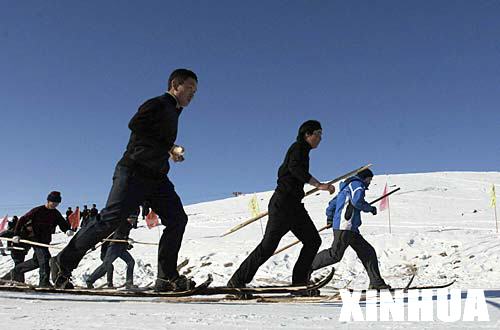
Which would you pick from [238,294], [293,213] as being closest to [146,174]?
[238,294]

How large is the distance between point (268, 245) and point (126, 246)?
4972 millimetres

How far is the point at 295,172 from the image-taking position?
527 cm

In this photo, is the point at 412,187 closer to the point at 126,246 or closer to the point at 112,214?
the point at 126,246

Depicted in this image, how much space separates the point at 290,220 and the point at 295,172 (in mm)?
521

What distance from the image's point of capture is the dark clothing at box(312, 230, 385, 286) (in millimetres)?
5996

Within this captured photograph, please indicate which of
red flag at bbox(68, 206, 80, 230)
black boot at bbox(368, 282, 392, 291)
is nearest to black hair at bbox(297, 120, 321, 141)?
black boot at bbox(368, 282, 392, 291)

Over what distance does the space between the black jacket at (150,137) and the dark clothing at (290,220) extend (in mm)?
1486

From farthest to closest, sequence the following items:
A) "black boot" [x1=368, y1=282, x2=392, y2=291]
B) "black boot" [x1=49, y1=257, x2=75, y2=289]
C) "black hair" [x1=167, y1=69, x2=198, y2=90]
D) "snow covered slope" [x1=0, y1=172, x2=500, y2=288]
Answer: "snow covered slope" [x1=0, y1=172, x2=500, y2=288], "black boot" [x1=368, y1=282, x2=392, y2=291], "black hair" [x1=167, y1=69, x2=198, y2=90], "black boot" [x1=49, y1=257, x2=75, y2=289]

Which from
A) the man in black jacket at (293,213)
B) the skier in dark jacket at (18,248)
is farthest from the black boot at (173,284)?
the skier in dark jacket at (18,248)

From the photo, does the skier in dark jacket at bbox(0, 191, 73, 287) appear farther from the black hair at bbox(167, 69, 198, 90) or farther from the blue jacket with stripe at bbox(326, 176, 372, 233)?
the blue jacket with stripe at bbox(326, 176, 372, 233)

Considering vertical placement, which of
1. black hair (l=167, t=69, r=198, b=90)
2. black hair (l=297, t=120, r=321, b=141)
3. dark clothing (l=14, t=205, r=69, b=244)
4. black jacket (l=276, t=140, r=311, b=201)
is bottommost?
dark clothing (l=14, t=205, r=69, b=244)

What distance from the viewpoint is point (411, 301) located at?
4152 millimetres

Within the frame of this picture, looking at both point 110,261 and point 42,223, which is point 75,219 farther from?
point 42,223

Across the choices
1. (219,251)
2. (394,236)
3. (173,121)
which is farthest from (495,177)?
(173,121)
